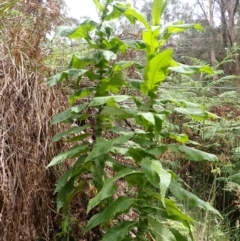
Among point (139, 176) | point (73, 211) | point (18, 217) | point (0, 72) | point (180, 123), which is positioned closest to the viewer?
point (139, 176)

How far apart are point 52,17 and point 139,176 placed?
120 centimetres

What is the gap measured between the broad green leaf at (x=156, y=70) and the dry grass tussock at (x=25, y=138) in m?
0.59

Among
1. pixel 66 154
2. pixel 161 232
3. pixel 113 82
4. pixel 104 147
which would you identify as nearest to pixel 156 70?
pixel 113 82

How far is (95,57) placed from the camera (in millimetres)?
1513

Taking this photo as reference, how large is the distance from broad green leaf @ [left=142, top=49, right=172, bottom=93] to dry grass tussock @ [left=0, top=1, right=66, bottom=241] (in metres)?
0.59

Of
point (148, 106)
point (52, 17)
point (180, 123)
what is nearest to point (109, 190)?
point (148, 106)

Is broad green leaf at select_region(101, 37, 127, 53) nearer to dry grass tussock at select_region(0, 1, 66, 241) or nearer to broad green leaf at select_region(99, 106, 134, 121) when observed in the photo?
broad green leaf at select_region(99, 106, 134, 121)

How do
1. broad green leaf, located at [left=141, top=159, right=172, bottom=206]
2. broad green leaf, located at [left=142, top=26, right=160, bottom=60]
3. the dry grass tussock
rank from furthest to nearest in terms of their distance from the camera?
the dry grass tussock → broad green leaf, located at [left=142, top=26, right=160, bottom=60] → broad green leaf, located at [left=141, top=159, right=172, bottom=206]

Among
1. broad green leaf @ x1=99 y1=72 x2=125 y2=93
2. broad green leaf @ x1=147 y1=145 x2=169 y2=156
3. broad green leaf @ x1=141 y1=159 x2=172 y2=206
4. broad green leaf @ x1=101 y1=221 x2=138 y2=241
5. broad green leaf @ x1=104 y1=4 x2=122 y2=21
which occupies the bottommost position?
broad green leaf @ x1=101 y1=221 x2=138 y2=241

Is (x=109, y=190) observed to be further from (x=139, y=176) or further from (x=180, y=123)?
(x=180, y=123)

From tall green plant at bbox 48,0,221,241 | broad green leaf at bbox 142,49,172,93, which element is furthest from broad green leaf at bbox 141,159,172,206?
broad green leaf at bbox 142,49,172,93

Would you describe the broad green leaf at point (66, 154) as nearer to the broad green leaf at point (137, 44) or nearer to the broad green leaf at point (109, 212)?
the broad green leaf at point (109, 212)

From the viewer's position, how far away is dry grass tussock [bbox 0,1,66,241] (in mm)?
1488

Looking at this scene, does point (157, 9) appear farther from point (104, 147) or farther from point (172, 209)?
point (172, 209)
